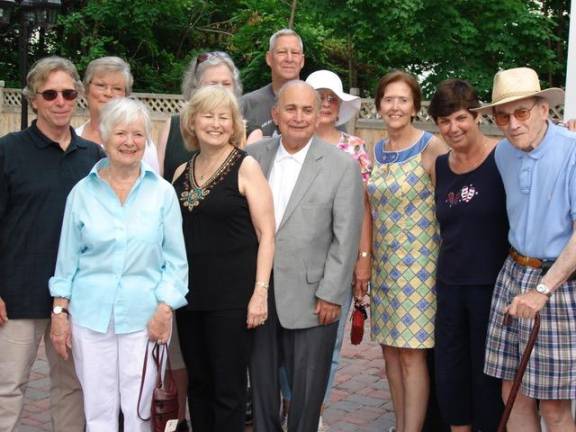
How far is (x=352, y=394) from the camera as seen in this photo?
19.4 ft

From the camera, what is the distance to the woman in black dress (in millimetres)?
3832

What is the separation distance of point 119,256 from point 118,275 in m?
0.09

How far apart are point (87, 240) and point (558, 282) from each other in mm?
2150

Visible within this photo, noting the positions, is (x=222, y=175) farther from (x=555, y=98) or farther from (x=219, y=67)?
(x=555, y=98)

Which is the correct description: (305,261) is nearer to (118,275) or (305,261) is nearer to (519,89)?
(118,275)

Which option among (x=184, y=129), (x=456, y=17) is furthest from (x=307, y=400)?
(x=456, y=17)

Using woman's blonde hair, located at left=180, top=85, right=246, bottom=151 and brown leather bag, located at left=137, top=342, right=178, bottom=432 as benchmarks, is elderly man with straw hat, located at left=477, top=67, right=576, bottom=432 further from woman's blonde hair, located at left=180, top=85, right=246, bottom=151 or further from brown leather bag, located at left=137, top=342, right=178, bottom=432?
brown leather bag, located at left=137, top=342, right=178, bottom=432

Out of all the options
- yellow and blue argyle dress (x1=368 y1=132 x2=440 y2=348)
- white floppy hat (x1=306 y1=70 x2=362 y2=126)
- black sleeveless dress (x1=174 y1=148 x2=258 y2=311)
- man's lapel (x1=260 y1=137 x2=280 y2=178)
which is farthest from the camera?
white floppy hat (x1=306 y1=70 x2=362 y2=126)

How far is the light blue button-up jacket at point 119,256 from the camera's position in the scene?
365 centimetres

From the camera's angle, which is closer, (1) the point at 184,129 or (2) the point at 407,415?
(1) the point at 184,129

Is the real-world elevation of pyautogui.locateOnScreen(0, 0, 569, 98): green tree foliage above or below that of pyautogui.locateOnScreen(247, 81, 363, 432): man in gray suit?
above

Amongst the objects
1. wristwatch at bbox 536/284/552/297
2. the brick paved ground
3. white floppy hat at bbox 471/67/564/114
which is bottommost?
the brick paved ground

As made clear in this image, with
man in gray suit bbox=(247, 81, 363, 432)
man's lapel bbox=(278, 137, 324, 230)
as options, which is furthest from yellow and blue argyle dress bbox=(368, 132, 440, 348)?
man's lapel bbox=(278, 137, 324, 230)

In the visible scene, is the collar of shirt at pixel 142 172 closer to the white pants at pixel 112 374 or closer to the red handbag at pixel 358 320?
the white pants at pixel 112 374
